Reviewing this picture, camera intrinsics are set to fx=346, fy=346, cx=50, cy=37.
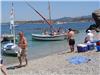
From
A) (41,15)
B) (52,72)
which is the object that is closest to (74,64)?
(52,72)

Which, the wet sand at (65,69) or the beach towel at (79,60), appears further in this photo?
the beach towel at (79,60)

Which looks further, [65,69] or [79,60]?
[79,60]

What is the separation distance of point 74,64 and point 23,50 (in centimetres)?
256

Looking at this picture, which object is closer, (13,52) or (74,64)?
(74,64)

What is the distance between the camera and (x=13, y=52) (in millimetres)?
27125

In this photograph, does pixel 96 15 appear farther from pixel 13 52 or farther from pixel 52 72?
pixel 52 72

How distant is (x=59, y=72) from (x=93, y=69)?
4.71 ft

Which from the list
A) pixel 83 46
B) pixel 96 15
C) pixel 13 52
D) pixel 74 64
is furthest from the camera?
pixel 96 15

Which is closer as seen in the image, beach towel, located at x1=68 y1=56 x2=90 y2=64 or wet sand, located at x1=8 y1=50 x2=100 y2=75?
wet sand, located at x1=8 y1=50 x2=100 y2=75

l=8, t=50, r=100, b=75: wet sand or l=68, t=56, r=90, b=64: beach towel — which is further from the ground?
l=68, t=56, r=90, b=64: beach towel

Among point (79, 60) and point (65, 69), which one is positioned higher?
point (79, 60)

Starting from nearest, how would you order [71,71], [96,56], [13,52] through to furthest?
[71,71] → [96,56] → [13,52]

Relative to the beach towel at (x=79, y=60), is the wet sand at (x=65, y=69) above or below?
below

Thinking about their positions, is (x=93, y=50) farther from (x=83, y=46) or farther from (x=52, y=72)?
(x=52, y=72)
